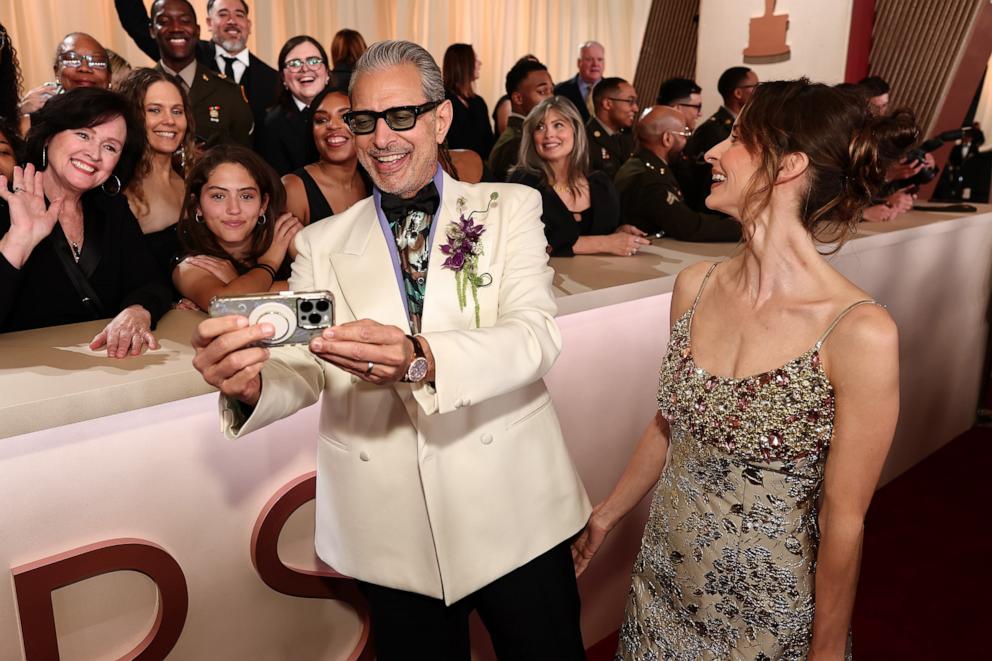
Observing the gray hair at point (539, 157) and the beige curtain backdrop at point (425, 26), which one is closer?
the gray hair at point (539, 157)

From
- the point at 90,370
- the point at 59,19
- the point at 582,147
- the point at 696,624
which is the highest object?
the point at 59,19

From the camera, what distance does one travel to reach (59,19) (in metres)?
6.68

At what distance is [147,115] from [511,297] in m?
1.99

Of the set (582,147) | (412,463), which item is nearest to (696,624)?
(412,463)

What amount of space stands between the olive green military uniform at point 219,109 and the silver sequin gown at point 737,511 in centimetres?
273

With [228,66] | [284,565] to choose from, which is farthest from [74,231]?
[228,66]

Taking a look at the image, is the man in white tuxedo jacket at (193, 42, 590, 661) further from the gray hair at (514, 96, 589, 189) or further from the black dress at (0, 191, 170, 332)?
the gray hair at (514, 96, 589, 189)

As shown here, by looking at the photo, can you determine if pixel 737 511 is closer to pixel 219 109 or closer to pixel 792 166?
pixel 792 166

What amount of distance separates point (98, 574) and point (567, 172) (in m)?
2.34

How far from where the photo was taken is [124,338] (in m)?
1.81

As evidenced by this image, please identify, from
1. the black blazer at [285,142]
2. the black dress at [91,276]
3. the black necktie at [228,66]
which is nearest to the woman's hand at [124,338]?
the black dress at [91,276]

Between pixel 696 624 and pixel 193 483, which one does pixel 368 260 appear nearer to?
pixel 193 483

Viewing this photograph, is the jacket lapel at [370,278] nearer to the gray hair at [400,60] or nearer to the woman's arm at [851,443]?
the gray hair at [400,60]

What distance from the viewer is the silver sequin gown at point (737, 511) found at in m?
1.47
